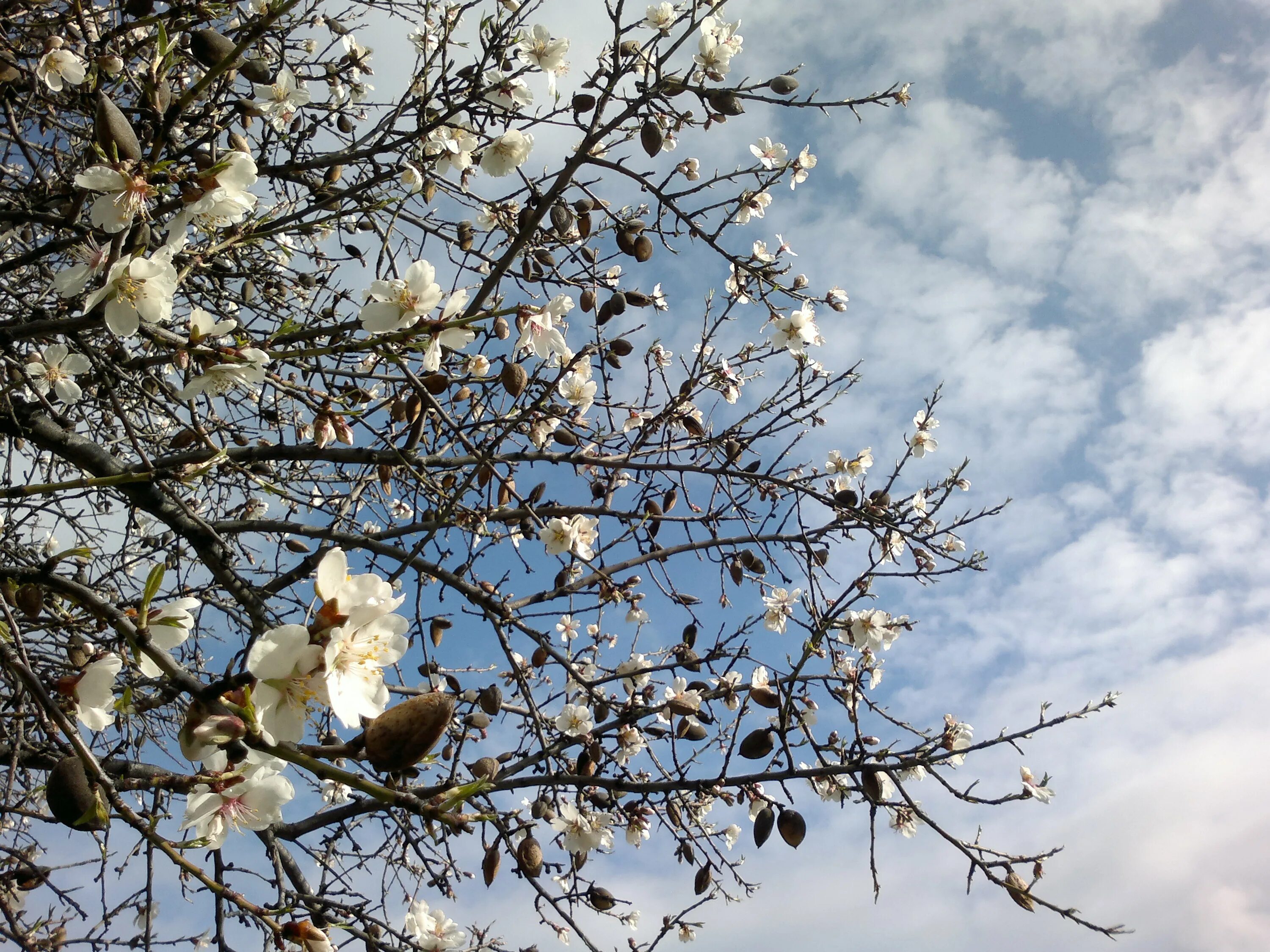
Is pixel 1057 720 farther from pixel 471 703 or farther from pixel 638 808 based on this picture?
pixel 471 703

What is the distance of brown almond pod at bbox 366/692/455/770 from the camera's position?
101 cm

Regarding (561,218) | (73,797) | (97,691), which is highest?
(561,218)

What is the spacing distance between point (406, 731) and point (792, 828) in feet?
5.15

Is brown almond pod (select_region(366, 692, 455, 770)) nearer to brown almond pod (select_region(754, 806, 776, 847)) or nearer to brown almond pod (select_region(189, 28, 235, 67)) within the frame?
brown almond pod (select_region(754, 806, 776, 847))

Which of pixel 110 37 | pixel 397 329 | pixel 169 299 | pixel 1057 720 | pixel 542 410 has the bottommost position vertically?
pixel 1057 720

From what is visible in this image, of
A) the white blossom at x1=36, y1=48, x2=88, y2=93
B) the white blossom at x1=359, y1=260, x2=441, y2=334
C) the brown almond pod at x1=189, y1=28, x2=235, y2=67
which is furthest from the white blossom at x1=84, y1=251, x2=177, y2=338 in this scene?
the white blossom at x1=36, y1=48, x2=88, y2=93

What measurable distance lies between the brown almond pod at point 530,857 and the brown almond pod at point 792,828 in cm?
77

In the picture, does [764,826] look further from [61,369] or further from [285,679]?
[61,369]

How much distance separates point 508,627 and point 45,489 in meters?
1.82

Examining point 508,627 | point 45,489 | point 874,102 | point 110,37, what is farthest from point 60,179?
point 874,102

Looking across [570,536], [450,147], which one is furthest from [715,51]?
[570,536]

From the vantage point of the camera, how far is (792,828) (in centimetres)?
224

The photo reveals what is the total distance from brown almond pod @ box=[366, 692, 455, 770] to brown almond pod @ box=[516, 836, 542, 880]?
5.37ft

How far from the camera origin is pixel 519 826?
263 cm
